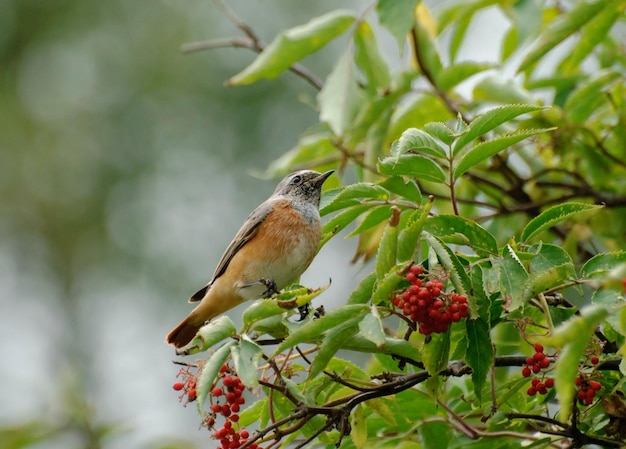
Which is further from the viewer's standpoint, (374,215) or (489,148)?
(374,215)

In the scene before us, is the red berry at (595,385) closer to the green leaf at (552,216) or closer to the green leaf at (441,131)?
the green leaf at (552,216)

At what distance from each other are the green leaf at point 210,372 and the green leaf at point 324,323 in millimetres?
138

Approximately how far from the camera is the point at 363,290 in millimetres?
2543

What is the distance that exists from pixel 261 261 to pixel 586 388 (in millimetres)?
2238

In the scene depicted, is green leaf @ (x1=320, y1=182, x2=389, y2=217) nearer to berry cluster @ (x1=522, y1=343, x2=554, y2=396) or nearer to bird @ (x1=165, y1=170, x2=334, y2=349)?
berry cluster @ (x1=522, y1=343, x2=554, y2=396)

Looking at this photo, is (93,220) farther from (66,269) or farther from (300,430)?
(300,430)

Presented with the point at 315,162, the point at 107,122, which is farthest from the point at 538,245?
the point at 107,122

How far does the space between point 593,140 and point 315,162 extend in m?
1.39

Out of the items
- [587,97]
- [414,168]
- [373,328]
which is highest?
[587,97]

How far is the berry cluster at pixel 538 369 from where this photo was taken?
7.90ft

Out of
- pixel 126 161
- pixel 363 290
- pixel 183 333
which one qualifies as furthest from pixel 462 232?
pixel 126 161

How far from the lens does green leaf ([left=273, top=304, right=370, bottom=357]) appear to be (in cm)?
229

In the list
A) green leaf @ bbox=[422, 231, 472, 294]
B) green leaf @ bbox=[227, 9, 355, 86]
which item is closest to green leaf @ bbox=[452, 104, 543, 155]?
green leaf @ bbox=[422, 231, 472, 294]

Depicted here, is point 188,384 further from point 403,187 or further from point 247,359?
point 403,187
